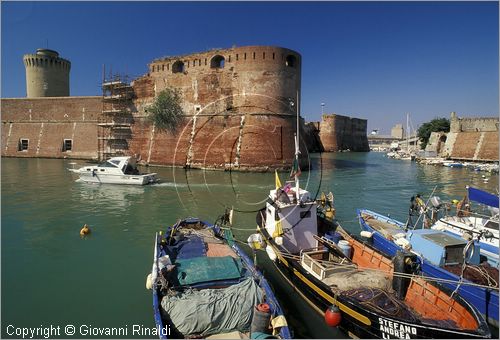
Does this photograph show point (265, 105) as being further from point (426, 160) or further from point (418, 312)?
point (426, 160)

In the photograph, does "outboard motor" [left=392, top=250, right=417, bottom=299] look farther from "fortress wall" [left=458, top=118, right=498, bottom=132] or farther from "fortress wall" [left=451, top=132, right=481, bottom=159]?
"fortress wall" [left=458, top=118, right=498, bottom=132]

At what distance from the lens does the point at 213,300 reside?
6.82 meters

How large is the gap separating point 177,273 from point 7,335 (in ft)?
13.1

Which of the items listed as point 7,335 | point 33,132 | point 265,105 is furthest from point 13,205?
point 33,132

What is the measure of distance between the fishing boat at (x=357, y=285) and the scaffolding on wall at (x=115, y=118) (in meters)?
33.8

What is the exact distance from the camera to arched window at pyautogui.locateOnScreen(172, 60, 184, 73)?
37.1 m

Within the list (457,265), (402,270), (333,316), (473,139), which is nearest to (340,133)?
(473,139)

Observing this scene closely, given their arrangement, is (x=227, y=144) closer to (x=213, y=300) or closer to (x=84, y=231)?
(x=84, y=231)

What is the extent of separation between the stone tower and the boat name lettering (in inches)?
2574

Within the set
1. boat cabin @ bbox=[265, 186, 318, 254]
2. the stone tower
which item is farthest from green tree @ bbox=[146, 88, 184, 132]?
the stone tower

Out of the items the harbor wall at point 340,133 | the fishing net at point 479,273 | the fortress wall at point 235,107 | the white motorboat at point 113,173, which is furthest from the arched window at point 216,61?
the harbor wall at point 340,133

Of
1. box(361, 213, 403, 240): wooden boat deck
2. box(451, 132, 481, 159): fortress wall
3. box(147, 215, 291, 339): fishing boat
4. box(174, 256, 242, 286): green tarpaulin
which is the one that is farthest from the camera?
box(451, 132, 481, 159): fortress wall

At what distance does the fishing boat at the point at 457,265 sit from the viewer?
813 centimetres

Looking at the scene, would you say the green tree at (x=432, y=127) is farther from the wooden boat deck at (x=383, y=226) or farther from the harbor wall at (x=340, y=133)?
the wooden boat deck at (x=383, y=226)
